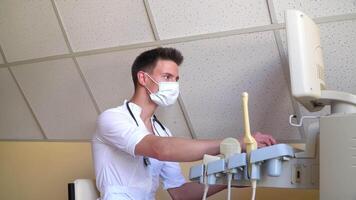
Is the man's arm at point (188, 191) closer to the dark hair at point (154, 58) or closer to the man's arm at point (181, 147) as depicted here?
the man's arm at point (181, 147)

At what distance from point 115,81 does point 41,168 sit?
1.02m

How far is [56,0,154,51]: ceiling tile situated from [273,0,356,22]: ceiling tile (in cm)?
65

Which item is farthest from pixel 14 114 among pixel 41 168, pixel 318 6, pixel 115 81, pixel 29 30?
pixel 318 6

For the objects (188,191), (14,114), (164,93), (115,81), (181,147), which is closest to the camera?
(181,147)

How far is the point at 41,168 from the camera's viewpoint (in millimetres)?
2760

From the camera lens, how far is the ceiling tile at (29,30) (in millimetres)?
2236

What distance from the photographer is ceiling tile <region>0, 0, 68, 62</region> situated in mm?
2236

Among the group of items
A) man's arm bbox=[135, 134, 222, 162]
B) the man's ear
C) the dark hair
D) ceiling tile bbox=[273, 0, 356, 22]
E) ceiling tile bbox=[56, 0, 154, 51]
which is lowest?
man's arm bbox=[135, 134, 222, 162]

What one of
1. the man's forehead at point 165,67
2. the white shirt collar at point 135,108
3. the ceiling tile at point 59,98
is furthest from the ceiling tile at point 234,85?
the ceiling tile at point 59,98

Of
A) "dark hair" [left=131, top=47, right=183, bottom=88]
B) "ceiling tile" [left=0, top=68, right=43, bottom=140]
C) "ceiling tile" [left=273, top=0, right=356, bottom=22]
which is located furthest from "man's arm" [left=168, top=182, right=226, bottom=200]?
"ceiling tile" [left=0, top=68, right=43, bottom=140]

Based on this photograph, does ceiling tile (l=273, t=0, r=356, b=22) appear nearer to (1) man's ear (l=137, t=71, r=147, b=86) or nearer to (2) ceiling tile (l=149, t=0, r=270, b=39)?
(2) ceiling tile (l=149, t=0, r=270, b=39)

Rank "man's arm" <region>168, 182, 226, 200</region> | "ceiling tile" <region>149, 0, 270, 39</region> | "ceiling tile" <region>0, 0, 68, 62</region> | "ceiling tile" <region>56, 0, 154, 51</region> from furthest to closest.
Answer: "ceiling tile" <region>0, 0, 68, 62</region>
"ceiling tile" <region>56, 0, 154, 51</region>
"man's arm" <region>168, 182, 226, 200</region>
"ceiling tile" <region>149, 0, 270, 39</region>

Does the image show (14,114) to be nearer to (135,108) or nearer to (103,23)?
(103,23)

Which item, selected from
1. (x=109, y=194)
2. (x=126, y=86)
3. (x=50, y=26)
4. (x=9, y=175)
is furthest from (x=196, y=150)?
(x=9, y=175)
